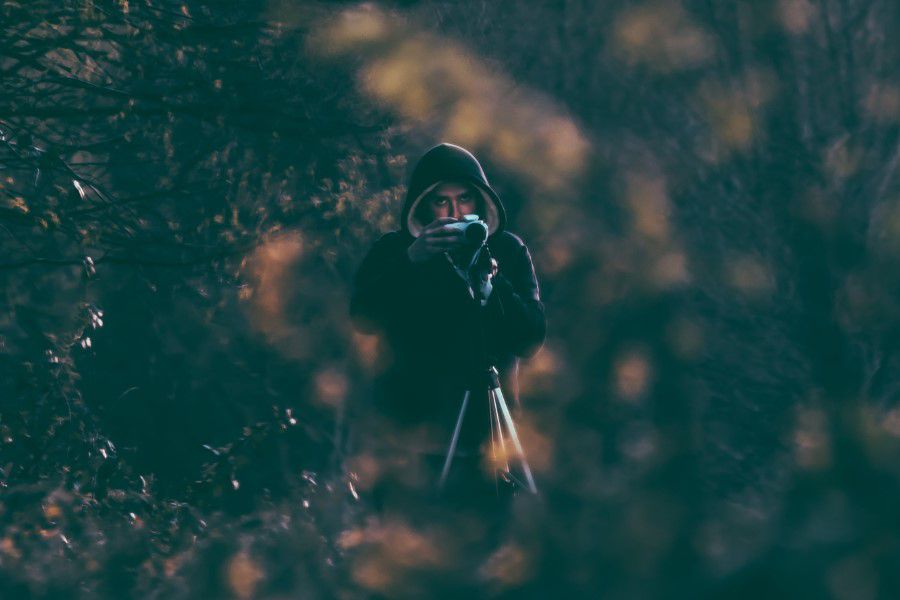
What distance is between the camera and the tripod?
458 cm

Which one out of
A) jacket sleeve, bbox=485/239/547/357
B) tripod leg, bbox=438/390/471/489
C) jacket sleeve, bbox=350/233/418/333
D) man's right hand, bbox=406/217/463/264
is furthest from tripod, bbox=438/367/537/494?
man's right hand, bbox=406/217/463/264

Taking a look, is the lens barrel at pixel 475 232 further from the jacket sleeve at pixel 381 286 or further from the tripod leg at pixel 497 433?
the tripod leg at pixel 497 433

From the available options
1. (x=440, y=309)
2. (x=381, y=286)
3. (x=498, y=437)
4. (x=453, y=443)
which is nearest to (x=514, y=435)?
(x=498, y=437)

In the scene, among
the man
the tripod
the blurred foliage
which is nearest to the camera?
the man

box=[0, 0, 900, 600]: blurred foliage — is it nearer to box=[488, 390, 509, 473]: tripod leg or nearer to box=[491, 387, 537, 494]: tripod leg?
box=[491, 387, 537, 494]: tripod leg

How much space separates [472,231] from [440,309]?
0.50 meters

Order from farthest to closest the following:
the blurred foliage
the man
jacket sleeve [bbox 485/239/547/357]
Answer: the blurred foliage → jacket sleeve [bbox 485/239/547/357] → the man

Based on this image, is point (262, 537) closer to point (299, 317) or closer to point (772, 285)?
point (299, 317)

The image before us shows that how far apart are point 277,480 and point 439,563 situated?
106 centimetres

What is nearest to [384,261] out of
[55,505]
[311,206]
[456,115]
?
[311,206]

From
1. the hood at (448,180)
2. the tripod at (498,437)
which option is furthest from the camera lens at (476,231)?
the tripod at (498,437)

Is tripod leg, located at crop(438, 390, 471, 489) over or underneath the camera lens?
underneath

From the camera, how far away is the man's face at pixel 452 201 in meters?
4.40

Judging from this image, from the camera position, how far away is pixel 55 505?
530 cm
